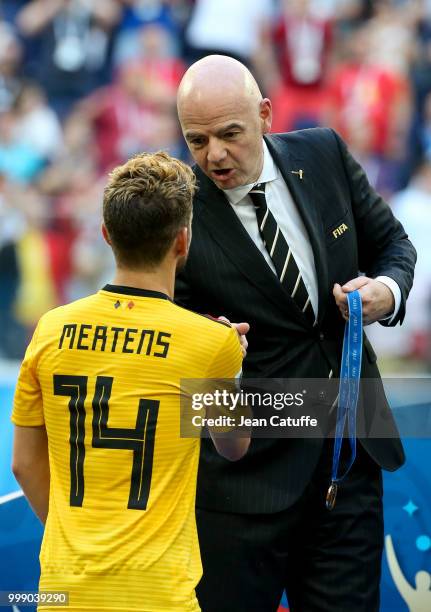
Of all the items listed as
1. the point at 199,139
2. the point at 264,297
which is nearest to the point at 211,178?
the point at 199,139

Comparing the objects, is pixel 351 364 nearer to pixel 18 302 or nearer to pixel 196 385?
pixel 196 385

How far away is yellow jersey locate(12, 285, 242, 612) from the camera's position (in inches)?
93.6

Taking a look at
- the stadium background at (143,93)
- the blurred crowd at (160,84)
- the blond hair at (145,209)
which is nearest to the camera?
the blond hair at (145,209)

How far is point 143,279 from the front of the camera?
2529 millimetres

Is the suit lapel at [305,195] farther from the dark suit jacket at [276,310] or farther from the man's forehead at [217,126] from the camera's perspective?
the man's forehead at [217,126]

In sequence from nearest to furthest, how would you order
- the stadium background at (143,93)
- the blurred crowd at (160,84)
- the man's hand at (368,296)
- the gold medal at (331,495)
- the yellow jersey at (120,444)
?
the yellow jersey at (120,444), the man's hand at (368,296), the gold medal at (331,495), the stadium background at (143,93), the blurred crowd at (160,84)

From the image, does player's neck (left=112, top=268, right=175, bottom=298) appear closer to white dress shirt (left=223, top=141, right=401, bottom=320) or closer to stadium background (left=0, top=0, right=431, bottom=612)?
white dress shirt (left=223, top=141, right=401, bottom=320)

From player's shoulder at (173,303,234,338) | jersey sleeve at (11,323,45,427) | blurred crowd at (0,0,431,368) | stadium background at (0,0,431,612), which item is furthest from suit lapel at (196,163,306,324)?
blurred crowd at (0,0,431,368)

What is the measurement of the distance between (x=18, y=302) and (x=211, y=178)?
454cm

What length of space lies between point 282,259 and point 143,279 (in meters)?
0.70

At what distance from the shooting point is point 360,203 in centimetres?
335

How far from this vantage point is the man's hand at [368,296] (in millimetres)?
2967

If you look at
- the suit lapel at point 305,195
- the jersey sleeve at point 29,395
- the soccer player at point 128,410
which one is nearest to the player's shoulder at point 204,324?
the soccer player at point 128,410

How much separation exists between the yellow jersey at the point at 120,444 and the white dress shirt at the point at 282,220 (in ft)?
2.28
